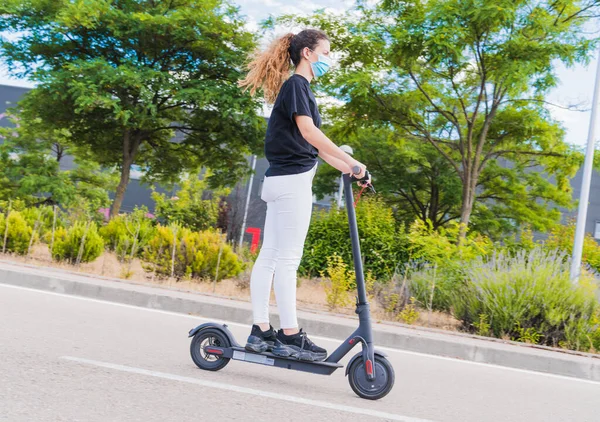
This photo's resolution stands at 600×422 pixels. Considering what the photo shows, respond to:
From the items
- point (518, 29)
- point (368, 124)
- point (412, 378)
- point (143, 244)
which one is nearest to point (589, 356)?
point (412, 378)

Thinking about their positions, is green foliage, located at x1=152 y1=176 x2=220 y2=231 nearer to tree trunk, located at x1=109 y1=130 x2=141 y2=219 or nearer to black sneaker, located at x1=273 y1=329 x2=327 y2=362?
tree trunk, located at x1=109 y1=130 x2=141 y2=219

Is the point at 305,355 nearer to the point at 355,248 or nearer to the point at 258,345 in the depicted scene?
the point at 258,345

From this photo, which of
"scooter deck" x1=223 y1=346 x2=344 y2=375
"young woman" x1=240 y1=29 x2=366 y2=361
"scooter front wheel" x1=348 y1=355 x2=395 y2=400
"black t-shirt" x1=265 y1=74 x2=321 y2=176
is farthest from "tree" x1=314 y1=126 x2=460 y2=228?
"scooter front wheel" x1=348 y1=355 x2=395 y2=400

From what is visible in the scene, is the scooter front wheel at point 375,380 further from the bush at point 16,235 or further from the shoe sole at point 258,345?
the bush at point 16,235

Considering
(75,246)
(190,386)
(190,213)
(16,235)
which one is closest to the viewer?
(190,386)

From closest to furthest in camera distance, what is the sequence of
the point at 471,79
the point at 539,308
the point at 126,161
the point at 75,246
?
the point at 539,308 < the point at 75,246 < the point at 471,79 < the point at 126,161

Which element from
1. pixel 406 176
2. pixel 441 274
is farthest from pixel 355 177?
pixel 406 176

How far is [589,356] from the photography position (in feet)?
21.6

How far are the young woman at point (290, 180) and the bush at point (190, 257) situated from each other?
20.0ft

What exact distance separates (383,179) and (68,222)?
9.39 m

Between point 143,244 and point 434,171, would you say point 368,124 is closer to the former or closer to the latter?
point 434,171

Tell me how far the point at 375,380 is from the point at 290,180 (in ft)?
4.26

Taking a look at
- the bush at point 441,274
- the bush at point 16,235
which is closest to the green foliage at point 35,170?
the bush at point 16,235

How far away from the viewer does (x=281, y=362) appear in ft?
13.2
